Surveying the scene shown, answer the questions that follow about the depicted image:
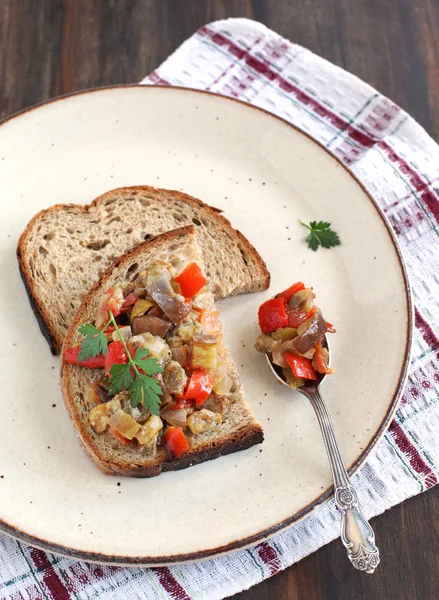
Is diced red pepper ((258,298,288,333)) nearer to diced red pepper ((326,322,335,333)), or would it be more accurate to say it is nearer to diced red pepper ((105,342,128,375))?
diced red pepper ((326,322,335,333))

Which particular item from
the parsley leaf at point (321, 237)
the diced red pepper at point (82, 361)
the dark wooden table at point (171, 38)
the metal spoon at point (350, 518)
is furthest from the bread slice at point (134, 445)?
the dark wooden table at point (171, 38)

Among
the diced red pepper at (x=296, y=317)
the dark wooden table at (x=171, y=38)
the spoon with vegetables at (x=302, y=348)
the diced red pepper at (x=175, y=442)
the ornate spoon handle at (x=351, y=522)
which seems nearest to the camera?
the ornate spoon handle at (x=351, y=522)

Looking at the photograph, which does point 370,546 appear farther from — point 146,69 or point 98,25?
point 98,25

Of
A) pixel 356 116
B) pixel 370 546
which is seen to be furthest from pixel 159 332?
pixel 356 116

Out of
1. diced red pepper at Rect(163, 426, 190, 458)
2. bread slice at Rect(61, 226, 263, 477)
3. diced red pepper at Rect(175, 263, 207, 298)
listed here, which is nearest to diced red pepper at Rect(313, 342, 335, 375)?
bread slice at Rect(61, 226, 263, 477)

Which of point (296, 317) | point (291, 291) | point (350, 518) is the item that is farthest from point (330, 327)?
point (350, 518)

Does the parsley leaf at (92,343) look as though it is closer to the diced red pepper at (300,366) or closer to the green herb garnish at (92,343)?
the green herb garnish at (92,343)
